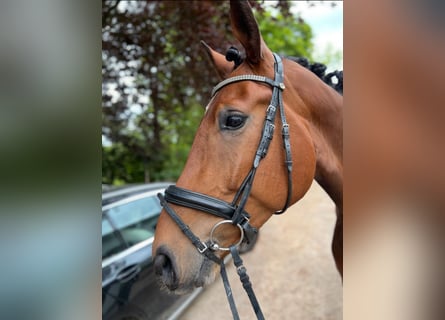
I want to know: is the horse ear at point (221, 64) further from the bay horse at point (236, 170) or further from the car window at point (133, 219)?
the car window at point (133, 219)

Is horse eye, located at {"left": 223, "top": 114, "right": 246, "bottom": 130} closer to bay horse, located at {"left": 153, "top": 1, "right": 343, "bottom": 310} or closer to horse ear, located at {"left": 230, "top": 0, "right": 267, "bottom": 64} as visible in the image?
bay horse, located at {"left": 153, "top": 1, "right": 343, "bottom": 310}

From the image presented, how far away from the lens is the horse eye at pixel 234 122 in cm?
146

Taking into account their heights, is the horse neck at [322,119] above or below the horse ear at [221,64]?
below

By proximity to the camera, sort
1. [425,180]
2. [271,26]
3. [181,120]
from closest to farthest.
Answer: [425,180]
[271,26]
[181,120]

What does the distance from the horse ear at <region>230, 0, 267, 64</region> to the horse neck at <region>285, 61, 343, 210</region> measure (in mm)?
213

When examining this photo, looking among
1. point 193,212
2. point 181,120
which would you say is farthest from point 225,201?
point 181,120

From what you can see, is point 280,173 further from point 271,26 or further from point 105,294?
point 271,26

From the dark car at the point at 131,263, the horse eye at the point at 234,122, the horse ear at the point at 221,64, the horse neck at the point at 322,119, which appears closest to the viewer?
the horse eye at the point at 234,122

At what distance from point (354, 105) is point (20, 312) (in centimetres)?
111

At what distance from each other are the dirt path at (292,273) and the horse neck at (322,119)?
0.95 m

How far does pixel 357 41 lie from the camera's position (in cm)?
94

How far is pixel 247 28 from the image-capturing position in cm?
143

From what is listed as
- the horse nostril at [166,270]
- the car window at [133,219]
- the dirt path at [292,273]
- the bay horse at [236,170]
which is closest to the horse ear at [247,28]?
the bay horse at [236,170]

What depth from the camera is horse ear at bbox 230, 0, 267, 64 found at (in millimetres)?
1354
